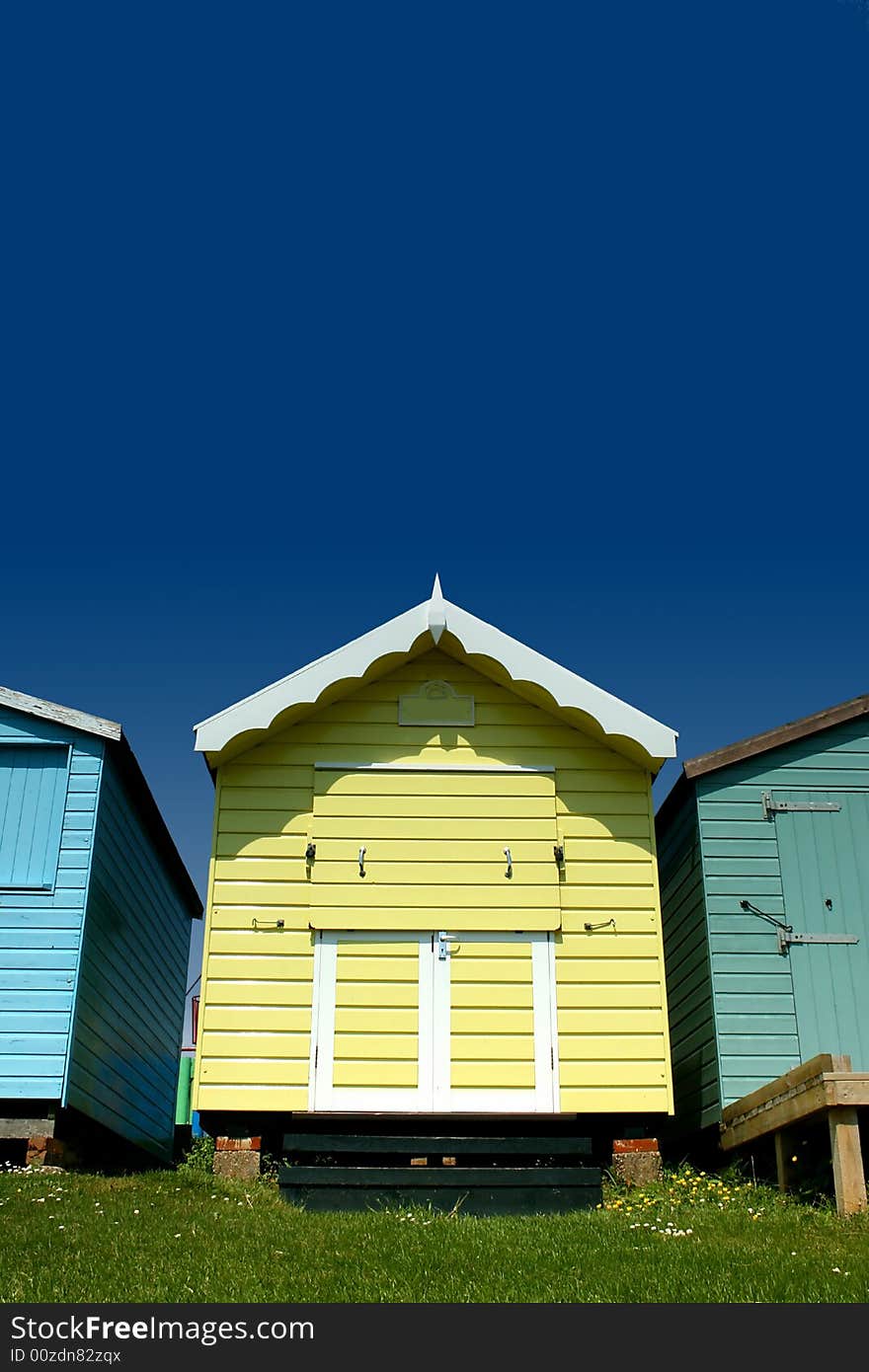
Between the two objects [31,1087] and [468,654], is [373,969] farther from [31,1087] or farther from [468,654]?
[31,1087]

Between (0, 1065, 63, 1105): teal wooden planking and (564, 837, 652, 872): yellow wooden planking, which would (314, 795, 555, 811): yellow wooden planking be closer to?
(564, 837, 652, 872): yellow wooden planking

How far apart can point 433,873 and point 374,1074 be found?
5.97ft

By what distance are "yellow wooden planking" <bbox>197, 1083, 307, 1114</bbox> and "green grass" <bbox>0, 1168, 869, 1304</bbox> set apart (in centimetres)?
70

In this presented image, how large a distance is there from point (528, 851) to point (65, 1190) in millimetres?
4754

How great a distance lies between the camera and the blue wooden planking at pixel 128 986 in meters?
12.0

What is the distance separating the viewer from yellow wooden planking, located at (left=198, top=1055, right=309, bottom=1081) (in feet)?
34.9

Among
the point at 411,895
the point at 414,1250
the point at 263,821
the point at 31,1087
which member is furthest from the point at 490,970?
the point at 31,1087

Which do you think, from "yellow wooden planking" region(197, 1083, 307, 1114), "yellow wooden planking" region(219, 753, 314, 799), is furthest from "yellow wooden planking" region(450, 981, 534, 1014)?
"yellow wooden planking" region(219, 753, 314, 799)

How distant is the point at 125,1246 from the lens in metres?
7.16

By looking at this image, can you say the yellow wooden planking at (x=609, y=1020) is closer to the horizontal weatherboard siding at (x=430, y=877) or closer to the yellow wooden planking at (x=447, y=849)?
the horizontal weatherboard siding at (x=430, y=877)

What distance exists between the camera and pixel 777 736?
12367 mm
